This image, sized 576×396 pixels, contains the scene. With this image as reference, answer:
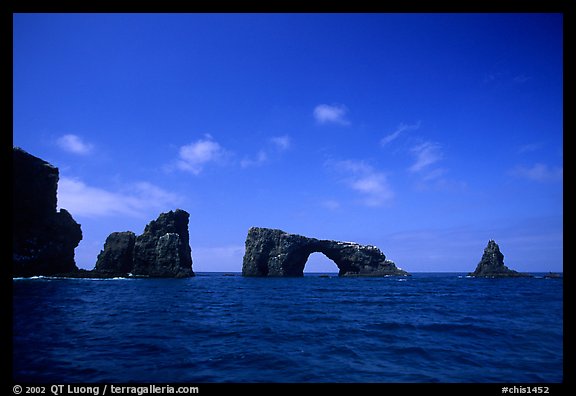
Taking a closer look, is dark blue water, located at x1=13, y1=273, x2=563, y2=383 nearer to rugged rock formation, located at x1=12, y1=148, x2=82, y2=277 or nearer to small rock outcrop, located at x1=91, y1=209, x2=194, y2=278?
rugged rock formation, located at x1=12, y1=148, x2=82, y2=277

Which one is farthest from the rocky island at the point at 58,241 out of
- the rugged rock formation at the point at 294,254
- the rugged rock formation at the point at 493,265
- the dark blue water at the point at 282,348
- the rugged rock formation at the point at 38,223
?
the rugged rock formation at the point at 493,265

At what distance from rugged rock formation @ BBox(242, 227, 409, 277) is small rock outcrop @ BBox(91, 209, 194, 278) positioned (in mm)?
23391

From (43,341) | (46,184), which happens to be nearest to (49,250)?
(46,184)

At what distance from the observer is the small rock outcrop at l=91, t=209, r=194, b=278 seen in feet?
257

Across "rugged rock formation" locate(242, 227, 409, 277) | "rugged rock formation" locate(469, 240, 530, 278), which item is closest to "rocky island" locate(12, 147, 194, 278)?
"rugged rock formation" locate(242, 227, 409, 277)

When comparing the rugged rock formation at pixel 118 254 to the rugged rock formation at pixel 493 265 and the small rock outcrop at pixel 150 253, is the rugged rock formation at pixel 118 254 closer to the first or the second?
the small rock outcrop at pixel 150 253

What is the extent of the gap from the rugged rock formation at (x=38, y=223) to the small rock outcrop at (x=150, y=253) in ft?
47.9

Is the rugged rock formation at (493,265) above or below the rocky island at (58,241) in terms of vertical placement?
below

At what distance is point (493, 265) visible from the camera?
9575 centimetres

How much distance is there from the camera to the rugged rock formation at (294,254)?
3814 inches

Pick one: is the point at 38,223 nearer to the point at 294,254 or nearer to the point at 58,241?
the point at 58,241
